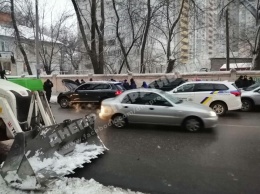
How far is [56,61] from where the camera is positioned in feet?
164

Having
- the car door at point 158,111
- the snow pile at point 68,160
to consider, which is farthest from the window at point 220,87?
the snow pile at point 68,160

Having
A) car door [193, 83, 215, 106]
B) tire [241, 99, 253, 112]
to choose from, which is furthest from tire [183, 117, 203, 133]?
→ tire [241, 99, 253, 112]

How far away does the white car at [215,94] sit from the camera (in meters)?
12.3

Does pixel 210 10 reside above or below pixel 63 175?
above

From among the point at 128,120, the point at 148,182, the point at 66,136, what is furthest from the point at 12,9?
the point at 148,182

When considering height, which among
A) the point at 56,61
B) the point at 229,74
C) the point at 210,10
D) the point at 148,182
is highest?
the point at 210,10

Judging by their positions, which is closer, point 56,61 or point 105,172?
point 105,172

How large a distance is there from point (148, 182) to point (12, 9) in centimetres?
2816

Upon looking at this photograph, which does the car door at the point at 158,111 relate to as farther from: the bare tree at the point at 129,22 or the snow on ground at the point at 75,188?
the bare tree at the point at 129,22

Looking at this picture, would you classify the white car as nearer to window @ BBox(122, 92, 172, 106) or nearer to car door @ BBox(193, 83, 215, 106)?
car door @ BBox(193, 83, 215, 106)

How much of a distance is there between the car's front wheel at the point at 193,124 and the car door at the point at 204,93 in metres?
3.86

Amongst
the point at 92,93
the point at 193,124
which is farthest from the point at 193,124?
the point at 92,93

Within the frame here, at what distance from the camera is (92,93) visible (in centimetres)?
1559

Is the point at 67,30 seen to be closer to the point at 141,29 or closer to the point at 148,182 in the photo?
the point at 141,29
